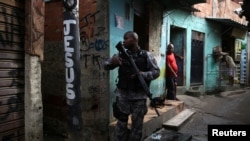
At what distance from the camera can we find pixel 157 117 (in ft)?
20.9

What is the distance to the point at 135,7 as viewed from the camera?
6922mm

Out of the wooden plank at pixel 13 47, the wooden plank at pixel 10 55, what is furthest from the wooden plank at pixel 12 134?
the wooden plank at pixel 13 47

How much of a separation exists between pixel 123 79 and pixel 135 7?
294cm

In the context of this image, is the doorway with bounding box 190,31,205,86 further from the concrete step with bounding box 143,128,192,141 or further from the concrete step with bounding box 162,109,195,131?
the concrete step with bounding box 143,128,192,141

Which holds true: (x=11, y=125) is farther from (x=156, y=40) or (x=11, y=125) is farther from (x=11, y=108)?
(x=156, y=40)

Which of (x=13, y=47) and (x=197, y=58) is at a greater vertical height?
(x=197, y=58)

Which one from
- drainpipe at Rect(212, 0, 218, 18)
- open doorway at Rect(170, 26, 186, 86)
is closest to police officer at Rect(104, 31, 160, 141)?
open doorway at Rect(170, 26, 186, 86)

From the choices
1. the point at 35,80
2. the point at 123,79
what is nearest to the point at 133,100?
the point at 123,79

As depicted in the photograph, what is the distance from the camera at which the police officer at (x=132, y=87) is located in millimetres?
4449

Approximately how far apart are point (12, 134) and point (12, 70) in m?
0.88

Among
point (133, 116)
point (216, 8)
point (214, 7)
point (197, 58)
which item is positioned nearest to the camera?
point (133, 116)

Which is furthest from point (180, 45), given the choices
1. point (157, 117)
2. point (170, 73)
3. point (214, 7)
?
point (157, 117)

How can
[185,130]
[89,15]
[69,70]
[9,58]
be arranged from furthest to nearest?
[185,130] → [89,15] → [9,58] → [69,70]

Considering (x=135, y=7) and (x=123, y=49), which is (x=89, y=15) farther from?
(x=123, y=49)
